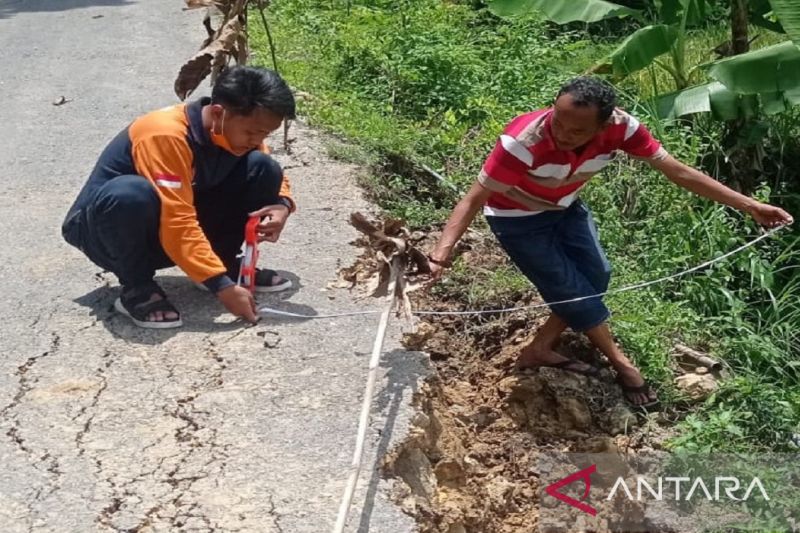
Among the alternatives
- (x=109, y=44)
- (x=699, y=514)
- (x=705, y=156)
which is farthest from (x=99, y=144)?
(x=699, y=514)

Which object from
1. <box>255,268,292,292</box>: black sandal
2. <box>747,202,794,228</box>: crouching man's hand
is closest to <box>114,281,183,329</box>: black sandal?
<box>255,268,292,292</box>: black sandal

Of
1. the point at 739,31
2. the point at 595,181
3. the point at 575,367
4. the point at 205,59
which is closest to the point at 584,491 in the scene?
the point at 575,367

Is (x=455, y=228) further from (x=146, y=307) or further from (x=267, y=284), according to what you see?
(x=146, y=307)

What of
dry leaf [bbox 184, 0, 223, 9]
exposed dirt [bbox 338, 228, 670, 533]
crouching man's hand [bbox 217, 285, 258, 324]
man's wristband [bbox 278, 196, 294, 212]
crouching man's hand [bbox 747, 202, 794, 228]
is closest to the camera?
exposed dirt [bbox 338, 228, 670, 533]

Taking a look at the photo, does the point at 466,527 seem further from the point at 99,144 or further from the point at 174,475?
the point at 99,144

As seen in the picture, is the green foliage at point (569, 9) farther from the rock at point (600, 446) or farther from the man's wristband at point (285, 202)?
the rock at point (600, 446)

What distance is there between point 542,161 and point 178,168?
1317 millimetres

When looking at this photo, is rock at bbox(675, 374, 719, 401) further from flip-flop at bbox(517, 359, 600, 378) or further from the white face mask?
the white face mask

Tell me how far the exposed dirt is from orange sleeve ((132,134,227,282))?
29.6 inches

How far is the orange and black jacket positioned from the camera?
3.89 m

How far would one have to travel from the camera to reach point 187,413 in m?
3.56

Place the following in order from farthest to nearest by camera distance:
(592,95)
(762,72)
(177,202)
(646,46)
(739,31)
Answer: (646,46), (739,31), (762,72), (177,202), (592,95)

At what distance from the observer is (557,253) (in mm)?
4039

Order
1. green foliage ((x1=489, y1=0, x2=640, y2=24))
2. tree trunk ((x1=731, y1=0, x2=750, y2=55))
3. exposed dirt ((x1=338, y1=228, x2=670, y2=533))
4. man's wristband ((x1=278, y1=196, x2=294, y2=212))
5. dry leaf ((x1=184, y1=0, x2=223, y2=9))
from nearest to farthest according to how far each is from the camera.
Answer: exposed dirt ((x1=338, y1=228, x2=670, y2=533)) → man's wristband ((x1=278, y1=196, x2=294, y2=212)) → dry leaf ((x1=184, y1=0, x2=223, y2=9)) → tree trunk ((x1=731, y1=0, x2=750, y2=55)) → green foliage ((x1=489, y1=0, x2=640, y2=24))
